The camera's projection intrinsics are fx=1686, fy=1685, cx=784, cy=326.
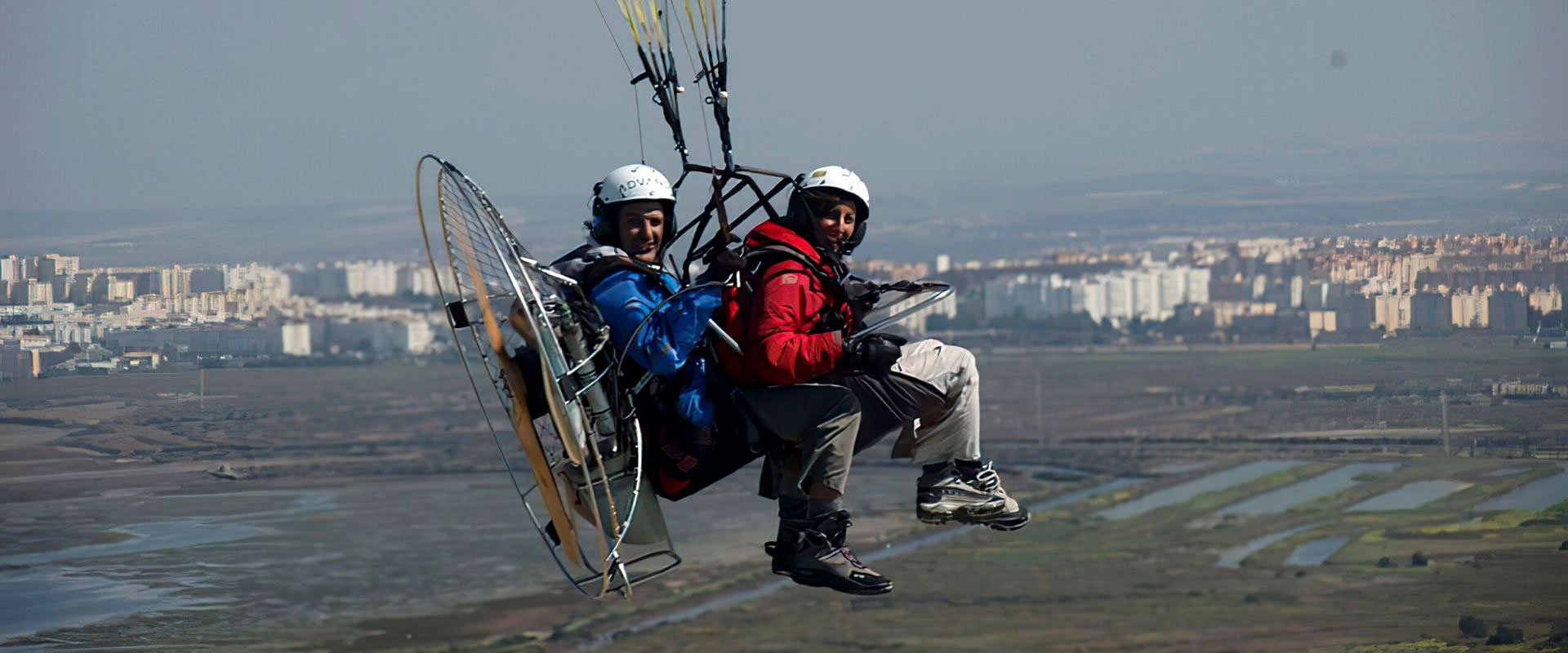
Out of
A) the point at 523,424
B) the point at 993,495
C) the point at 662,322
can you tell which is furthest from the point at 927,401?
the point at 523,424

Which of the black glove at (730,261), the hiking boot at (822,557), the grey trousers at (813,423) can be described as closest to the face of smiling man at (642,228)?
the black glove at (730,261)

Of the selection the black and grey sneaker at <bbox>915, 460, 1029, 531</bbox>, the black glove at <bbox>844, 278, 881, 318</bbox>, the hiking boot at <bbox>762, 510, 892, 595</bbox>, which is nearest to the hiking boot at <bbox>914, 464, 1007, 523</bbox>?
the black and grey sneaker at <bbox>915, 460, 1029, 531</bbox>

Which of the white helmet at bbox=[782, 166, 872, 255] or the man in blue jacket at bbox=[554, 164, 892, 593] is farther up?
the white helmet at bbox=[782, 166, 872, 255]

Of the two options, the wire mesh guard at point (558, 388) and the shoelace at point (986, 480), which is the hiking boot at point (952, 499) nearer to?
the shoelace at point (986, 480)

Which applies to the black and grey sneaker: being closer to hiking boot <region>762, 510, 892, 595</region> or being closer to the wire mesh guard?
hiking boot <region>762, 510, 892, 595</region>

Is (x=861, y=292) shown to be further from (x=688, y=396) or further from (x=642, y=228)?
(x=642, y=228)

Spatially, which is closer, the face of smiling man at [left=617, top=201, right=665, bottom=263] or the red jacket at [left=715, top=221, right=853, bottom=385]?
the red jacket at [left=715, top=221, right=853, bottom=385]
